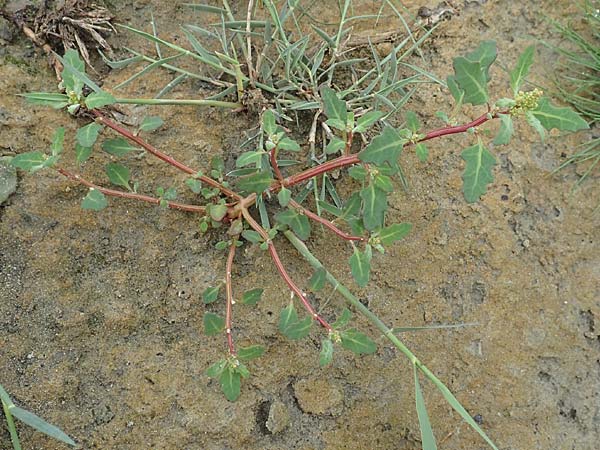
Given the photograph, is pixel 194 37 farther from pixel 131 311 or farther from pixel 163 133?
pixel 131 311

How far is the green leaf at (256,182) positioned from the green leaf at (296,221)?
4.2 inches

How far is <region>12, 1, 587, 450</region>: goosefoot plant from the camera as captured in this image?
139 cm

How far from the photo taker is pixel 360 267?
5.23 ft

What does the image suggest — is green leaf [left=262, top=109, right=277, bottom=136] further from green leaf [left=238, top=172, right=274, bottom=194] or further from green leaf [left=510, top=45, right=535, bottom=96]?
green leaf [left=510, top=45, right=535, bottom=96]

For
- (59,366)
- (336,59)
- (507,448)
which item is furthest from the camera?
(336,59)

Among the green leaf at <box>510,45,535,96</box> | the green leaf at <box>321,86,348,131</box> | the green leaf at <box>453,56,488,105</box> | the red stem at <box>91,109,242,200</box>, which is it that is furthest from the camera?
the red stem at <box>91,109,242,200</box>

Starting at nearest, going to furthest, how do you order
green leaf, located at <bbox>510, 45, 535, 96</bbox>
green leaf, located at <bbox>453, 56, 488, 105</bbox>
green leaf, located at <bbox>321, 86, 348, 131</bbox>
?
1. green leaf, located at <bbox>453, 56, 488, 105</bbox>
2. green leaf, located at <bbox>510, 45, 535, 96</bbox>
3. green leaf, located at <bbox>321, 86, 348, 131</bbox>

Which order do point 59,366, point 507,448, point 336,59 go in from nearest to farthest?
1. point 59,366
2. point 507,448
3. point 336,59

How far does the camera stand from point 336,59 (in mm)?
1971

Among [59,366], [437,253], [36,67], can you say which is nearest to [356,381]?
[437,253]

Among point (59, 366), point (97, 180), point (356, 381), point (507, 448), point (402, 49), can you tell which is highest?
point (402, 49)

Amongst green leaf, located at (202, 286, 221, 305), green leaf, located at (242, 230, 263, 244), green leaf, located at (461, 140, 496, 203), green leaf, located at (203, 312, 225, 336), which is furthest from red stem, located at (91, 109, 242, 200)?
green leaf, located at (461, 140, 496, 203)

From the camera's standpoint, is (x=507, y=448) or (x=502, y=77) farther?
(x=502, y=77)

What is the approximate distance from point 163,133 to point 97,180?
Result: 222 mm
